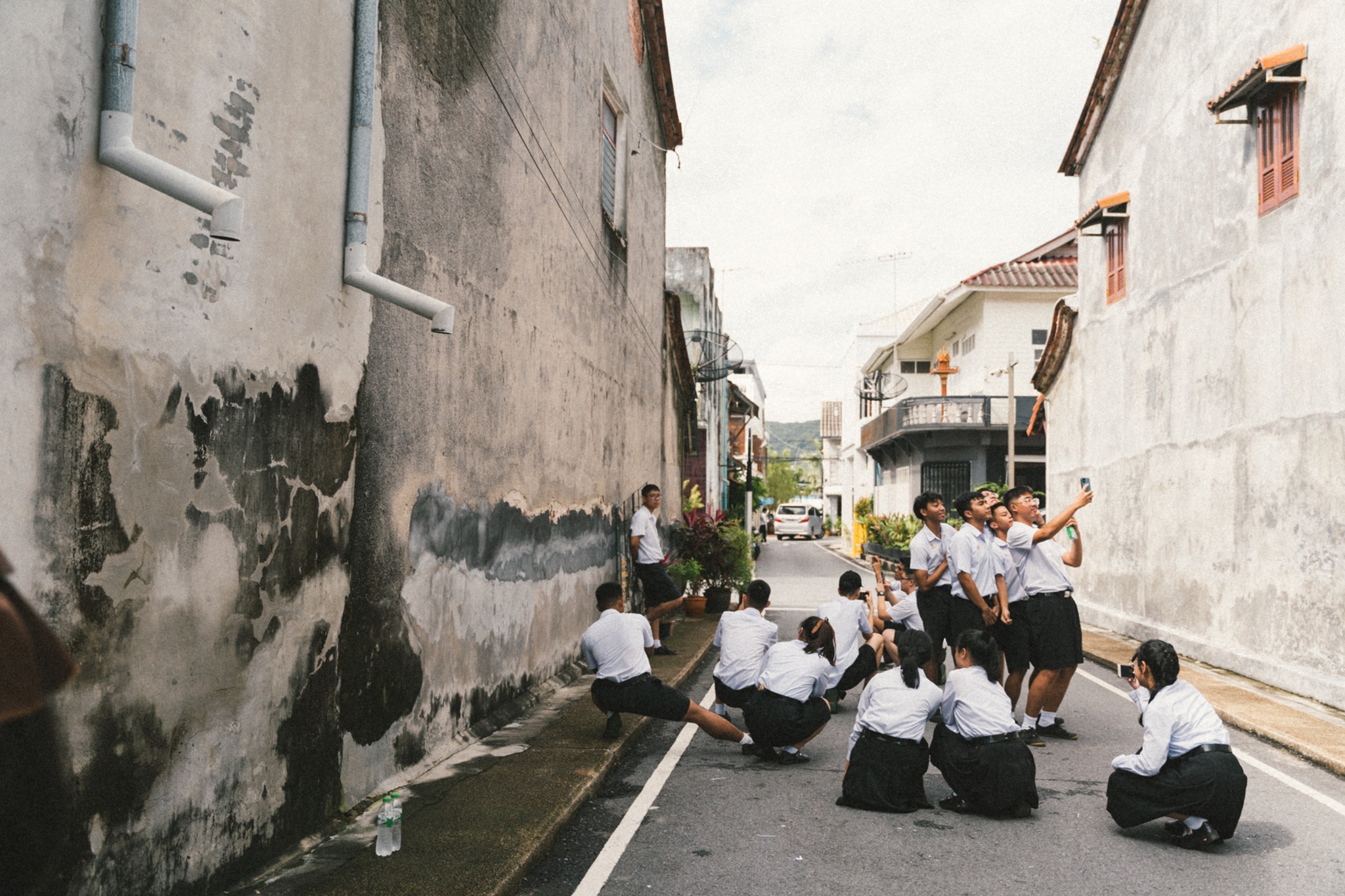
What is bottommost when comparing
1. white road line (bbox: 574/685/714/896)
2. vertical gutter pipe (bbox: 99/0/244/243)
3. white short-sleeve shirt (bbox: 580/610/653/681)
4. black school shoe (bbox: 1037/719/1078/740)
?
white road line (bbox: 574/685/714/896)

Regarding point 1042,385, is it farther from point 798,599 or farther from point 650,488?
point 650,488

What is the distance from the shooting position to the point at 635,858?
5.21 m

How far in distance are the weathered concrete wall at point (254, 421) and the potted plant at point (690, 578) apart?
28.7 ft

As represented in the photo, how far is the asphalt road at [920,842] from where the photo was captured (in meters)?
4.87

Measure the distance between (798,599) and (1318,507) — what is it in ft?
37.5

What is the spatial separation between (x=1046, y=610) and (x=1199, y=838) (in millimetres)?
2600

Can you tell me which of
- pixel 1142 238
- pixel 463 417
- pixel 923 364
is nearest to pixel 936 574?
pixel 463 417

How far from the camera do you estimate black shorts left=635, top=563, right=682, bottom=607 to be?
41.2ft

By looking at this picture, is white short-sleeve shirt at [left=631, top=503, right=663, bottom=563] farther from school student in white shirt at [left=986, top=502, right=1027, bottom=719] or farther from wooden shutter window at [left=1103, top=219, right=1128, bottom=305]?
wooden shutter window at [left=1103, top=219, right=1128, bottom=305]

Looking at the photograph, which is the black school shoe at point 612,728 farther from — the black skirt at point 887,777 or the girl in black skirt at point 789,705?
the black skirt at point 887,777

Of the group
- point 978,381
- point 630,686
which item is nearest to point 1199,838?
point 630,686

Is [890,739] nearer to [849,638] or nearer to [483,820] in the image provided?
[483,820]

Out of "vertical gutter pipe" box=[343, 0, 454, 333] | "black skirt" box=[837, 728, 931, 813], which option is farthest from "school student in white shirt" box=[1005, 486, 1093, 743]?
"vertical gutter pipe" box=[343, 0, 454, 333]

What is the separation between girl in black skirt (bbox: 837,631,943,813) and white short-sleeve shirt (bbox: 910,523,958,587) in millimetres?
2079
